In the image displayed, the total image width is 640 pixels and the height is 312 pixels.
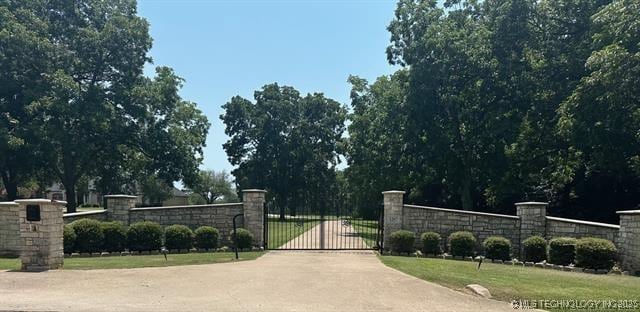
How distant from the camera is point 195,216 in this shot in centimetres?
1591

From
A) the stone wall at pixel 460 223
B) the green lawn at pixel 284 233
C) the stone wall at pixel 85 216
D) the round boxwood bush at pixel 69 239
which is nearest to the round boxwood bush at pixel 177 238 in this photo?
the stone wall at pixel 85 216

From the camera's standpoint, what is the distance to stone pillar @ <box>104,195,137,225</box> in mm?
15523

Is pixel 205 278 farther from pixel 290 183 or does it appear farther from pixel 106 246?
pixel 290 183

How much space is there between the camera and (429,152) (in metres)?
22.9

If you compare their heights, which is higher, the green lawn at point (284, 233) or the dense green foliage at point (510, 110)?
the dense green foliage at point (510, 110)

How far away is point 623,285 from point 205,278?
7.93m

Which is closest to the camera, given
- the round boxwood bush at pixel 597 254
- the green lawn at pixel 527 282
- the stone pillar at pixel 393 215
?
the green lawn at pixel 527 282

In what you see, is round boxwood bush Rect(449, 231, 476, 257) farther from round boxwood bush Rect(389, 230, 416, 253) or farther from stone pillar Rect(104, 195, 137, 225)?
stone pillar Rect(104, 195, 137, 225)

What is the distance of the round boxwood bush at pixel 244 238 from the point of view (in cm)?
1507

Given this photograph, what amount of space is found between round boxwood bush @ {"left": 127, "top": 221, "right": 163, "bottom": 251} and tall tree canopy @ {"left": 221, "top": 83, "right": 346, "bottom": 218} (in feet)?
101

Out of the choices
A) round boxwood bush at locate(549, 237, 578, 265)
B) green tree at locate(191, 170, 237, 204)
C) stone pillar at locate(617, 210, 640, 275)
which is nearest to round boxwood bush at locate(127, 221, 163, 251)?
round boxwood bush at locate(549, 237, 578, 265)

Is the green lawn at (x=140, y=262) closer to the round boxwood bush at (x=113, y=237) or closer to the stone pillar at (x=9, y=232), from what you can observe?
the stone pillar at (x=9, y=232)

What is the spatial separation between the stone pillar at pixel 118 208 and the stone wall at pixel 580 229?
41.8 ft

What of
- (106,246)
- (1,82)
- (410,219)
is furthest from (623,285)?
(1,82)
